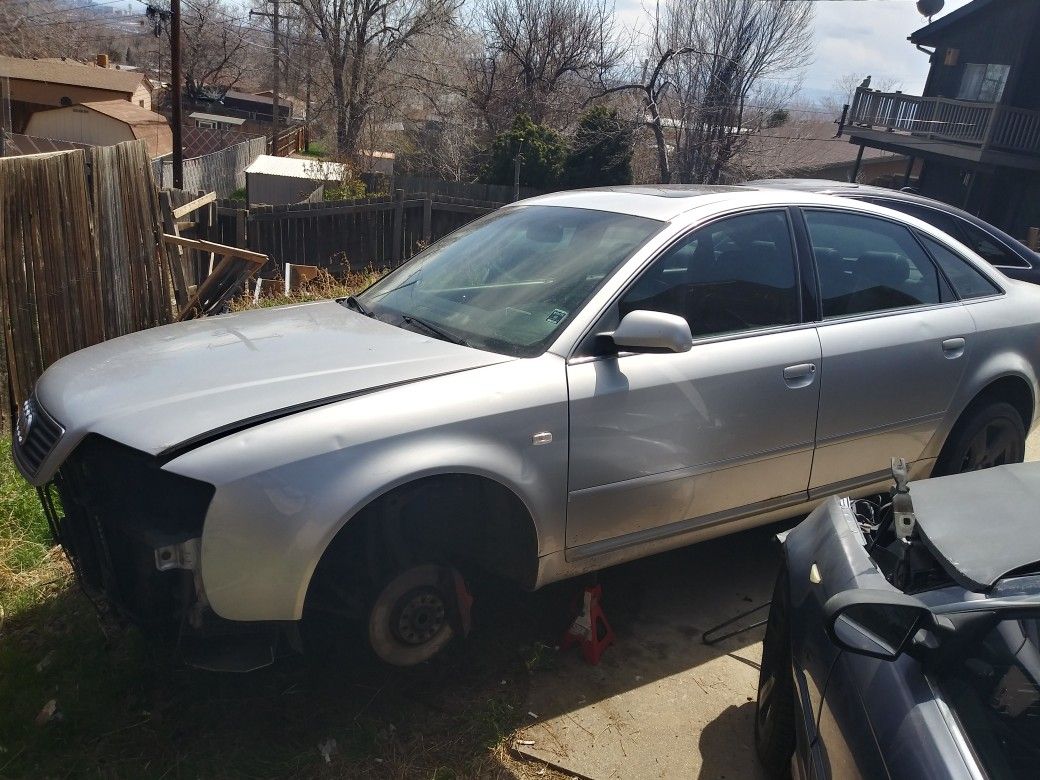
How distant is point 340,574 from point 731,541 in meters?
2.41

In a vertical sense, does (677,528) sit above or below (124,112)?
above

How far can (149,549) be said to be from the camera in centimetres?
258

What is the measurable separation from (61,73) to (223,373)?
1419 inches

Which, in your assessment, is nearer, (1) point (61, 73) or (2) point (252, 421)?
(2) point (252, 421)

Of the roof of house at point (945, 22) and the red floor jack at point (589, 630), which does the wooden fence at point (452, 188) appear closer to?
the roof of house at point (945, 22)

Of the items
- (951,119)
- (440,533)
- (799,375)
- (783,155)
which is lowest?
(440,533)

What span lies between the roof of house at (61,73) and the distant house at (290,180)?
11.3 metres

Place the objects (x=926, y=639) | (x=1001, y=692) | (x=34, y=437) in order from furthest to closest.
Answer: (x=34, y=437), (x=926, y=639), (x=1001, y=692)

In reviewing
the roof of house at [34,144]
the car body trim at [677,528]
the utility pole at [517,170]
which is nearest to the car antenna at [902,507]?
the car body trim at [677,528]

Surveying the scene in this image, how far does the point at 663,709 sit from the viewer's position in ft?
10.4

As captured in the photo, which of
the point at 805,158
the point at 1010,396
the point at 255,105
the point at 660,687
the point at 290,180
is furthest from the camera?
the point at 255,105

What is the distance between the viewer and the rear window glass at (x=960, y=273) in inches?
165

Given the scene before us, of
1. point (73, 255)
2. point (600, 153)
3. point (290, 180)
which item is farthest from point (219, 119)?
point (73, 255)

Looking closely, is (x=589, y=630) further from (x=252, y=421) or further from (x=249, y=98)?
(x=249, y=98)
